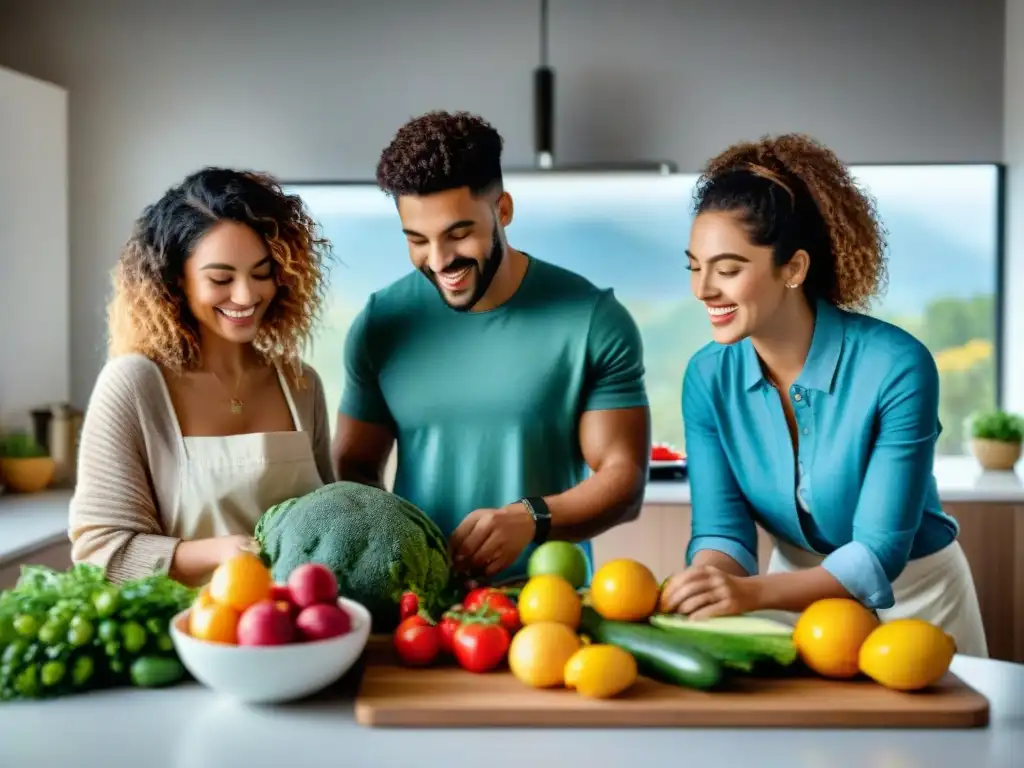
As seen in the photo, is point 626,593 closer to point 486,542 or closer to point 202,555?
point 486,542

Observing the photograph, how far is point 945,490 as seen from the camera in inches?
132

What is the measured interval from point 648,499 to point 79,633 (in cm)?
228

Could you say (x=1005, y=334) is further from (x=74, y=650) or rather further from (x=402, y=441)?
(x=74, y=650)

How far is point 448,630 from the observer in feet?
4.82

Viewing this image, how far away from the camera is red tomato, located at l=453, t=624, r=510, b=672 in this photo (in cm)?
142

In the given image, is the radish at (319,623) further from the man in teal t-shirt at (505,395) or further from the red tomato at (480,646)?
the man in teal t-shirt at (505,395)

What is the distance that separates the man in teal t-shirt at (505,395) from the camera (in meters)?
2.08

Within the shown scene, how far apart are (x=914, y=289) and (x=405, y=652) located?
3.03 meters

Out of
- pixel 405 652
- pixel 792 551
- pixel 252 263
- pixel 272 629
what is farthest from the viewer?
pixel 792 551

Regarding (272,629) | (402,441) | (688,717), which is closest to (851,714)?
(688,717)

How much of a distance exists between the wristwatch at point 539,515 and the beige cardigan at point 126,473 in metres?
0.59

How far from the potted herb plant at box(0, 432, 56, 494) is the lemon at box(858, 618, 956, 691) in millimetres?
2851

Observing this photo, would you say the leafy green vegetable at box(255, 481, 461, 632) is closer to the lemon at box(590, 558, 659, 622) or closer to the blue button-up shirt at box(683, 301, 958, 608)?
the lemon at box(590, 558, 659, 622)

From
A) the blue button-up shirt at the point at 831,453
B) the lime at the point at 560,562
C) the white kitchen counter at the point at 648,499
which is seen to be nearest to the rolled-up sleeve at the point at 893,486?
the blue button-up shirt at the point at 831,453
